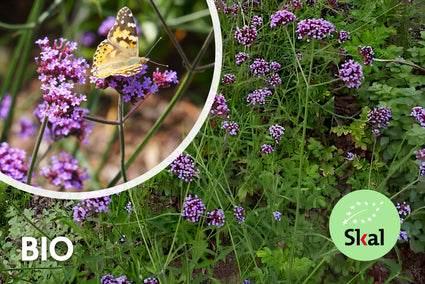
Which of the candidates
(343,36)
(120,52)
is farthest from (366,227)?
(120,52)

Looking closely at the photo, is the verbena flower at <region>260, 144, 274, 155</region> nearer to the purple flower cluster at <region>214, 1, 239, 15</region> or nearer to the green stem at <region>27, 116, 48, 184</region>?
the purple flower cluster at <region>214, 1, 239, 15</region>

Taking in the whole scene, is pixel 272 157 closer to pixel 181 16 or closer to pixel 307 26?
pixel 307 26

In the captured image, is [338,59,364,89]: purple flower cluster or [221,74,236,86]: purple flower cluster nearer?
[338,59,364,89]: purple flower cluster

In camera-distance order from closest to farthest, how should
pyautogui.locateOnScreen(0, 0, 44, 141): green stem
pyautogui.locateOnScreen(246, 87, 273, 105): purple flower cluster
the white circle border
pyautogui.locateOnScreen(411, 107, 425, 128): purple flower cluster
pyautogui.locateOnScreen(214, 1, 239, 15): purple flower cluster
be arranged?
1. pyautogui.locateOnScreen(0, 0, 44, 141): green stem
2. the white circle border
3. pyautogui.locateOnScreen(411, 107, 425, 128): purple flower cluster
4. pyautogui.locateOnScreen(246, 87, 273, 105): purple flower cluster
5. pyautogui.locateOnScreen(214, 1, 239, 15): purple flower cluster

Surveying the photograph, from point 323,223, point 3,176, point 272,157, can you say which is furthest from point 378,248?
point 3,176

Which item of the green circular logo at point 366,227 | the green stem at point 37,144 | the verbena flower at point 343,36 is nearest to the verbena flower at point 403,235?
the green circular logo at point 366,227

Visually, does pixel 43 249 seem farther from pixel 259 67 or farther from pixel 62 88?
pixel 259 67

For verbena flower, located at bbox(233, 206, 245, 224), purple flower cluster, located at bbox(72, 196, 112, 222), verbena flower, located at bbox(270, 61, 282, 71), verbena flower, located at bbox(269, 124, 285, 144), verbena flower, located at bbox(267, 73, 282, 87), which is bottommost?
verbena flower, located at bbox(233, 206, 245, 224)

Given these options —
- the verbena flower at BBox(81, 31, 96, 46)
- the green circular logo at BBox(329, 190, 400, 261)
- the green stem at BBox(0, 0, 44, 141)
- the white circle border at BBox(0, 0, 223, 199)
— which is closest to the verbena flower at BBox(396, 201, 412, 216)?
the green circular logo at BBox(329, 190, 400, 261)
